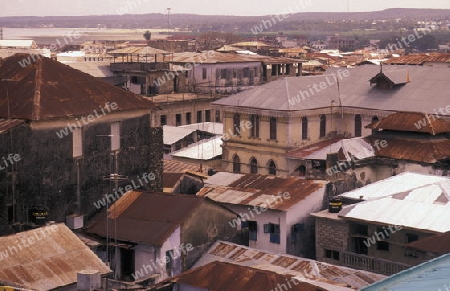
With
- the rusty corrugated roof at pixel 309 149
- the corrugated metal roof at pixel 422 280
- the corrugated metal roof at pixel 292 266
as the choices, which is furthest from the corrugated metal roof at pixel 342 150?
the corrugated metal roof at pixel 422 280

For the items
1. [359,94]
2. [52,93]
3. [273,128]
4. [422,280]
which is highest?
[52,93]

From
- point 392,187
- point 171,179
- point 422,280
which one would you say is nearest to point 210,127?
point 171,179

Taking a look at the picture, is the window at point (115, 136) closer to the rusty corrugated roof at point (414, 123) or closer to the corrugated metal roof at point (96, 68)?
the rusty corrugated roof at point (414, 123)

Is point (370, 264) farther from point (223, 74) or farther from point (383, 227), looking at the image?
point (223, 74)

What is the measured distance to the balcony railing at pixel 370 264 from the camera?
28031 mm

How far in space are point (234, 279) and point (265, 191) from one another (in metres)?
8.96

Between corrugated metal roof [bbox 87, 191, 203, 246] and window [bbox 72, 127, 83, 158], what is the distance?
2.10 m

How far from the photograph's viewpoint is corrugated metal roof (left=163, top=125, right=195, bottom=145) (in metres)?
51.0

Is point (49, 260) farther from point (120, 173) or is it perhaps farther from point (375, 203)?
point (375, 203)

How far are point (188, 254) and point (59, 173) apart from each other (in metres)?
5.23

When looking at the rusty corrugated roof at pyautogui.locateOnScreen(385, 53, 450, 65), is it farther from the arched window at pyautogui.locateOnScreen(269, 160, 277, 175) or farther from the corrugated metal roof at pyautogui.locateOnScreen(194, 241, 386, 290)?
the corrugated metal roof at pyautogui.locateOnScreen(194, 241, 386, 290)

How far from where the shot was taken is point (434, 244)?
26250mm

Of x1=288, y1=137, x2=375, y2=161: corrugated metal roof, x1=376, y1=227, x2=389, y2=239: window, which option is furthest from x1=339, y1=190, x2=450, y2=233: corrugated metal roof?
x1=288, y1=137, x2=375, y2=161: corrugated metal roof

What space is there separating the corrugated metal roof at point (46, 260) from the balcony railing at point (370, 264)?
28.9ft
